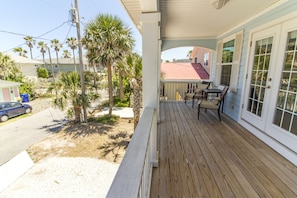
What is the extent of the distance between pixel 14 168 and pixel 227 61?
713 centimetres

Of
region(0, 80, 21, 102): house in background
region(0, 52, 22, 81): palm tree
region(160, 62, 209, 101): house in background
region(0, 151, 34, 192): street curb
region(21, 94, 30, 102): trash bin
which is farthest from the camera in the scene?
region(21, 94, 30, 102): trash bin

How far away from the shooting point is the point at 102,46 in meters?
6.84

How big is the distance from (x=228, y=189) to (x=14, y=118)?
11.7 metres

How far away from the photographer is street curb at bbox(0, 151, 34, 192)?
3976 millimetres

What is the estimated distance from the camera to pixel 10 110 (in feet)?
28.7

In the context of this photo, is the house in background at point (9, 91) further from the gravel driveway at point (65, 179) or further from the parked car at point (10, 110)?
the gravel driveway at point (65, 179)

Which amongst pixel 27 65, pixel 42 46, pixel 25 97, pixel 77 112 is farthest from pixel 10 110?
pixel 42 46

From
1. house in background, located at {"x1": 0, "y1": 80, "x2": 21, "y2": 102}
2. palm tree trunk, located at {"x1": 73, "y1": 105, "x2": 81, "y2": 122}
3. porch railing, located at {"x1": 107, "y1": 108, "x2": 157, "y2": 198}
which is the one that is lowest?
palm tree trunk, located at {"x1": 73, "y1": 105, "x2": 81, "y2": 122}

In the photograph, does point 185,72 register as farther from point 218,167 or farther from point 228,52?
Result: point 218,167

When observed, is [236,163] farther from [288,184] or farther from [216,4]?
[216,4]

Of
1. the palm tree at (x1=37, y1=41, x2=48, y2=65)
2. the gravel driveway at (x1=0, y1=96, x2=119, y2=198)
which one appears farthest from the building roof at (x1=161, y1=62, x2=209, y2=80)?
the palm tree at (x1=37, y1=41, x2=48, y2=65)

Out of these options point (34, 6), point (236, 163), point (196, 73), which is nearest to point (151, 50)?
point (236, 163)

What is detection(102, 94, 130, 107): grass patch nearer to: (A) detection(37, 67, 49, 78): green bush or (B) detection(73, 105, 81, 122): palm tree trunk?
(B) detection(73, 105, 81, 122): palm tree trunk

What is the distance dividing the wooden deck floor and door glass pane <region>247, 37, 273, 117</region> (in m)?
0.56
